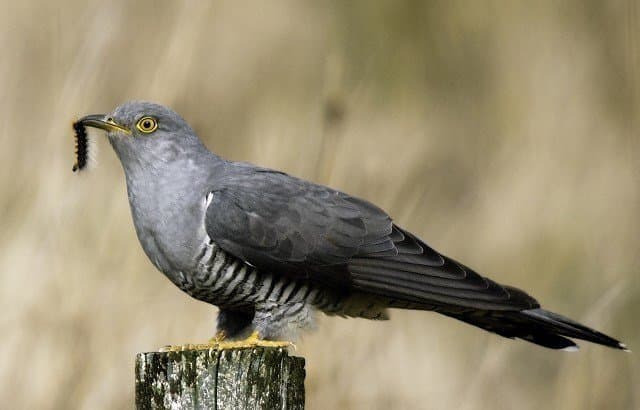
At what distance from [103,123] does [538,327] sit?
1584 millimetres

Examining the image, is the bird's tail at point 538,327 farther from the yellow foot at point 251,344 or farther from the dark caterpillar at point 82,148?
the dark caterpillar at point 82,148

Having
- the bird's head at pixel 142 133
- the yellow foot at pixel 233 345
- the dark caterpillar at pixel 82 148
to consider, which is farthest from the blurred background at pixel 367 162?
the yellow foot at pixel 233 345

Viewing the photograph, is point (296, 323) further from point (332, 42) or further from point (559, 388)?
point (332, 42)

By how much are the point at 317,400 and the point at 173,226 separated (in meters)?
1.15

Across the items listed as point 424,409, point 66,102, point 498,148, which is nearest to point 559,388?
point 424,409

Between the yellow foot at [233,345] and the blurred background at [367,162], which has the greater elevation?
the blurred background at [367,162]

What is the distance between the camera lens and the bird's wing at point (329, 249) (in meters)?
3.29

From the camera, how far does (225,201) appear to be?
333 cm

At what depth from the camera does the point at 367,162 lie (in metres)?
4.93

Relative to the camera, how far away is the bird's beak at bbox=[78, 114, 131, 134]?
3.50 meters

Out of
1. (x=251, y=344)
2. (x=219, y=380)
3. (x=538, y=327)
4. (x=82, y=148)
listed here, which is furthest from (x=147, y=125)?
(x=538, y=327)

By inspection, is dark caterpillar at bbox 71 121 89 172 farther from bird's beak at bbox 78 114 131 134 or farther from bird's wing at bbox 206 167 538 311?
bird's wing at bbox 206 167 538 311

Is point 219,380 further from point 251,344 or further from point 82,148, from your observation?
point 82,148

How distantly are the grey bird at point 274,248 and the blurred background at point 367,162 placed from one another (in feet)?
2.25
